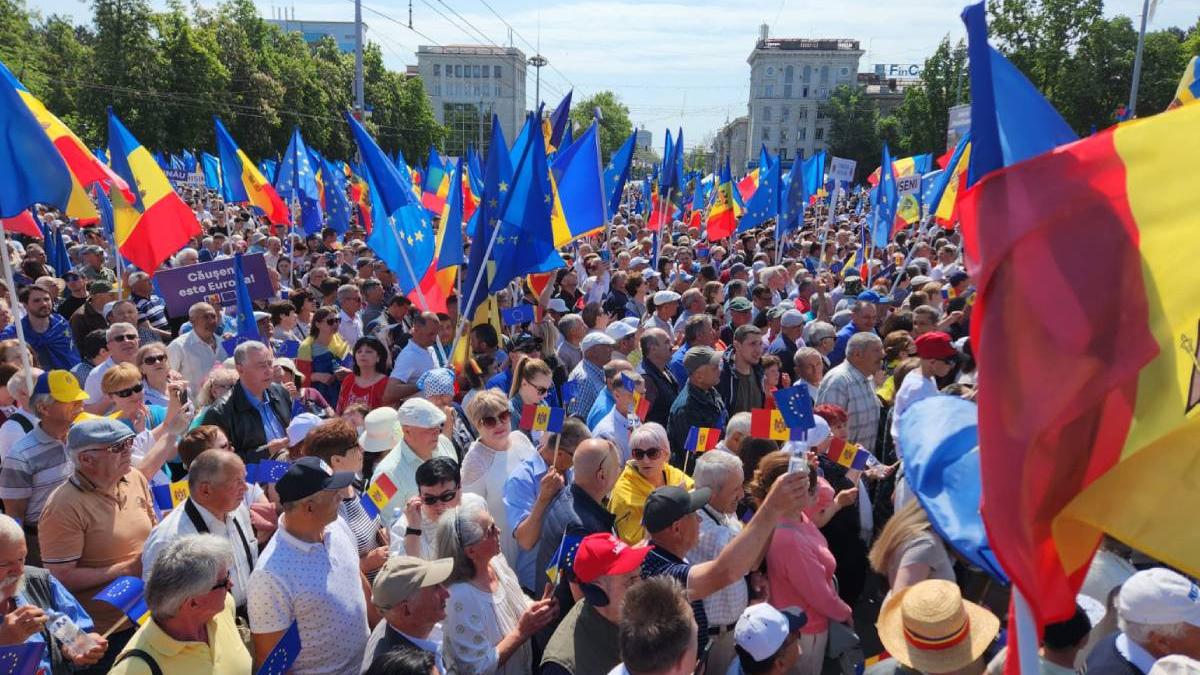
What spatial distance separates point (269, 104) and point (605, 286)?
37979 mm

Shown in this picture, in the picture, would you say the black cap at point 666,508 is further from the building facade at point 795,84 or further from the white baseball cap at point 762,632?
the building facade at point 795,84

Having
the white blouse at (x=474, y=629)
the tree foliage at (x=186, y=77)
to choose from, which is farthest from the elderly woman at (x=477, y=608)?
the tree foliage at (x=186, y=77)

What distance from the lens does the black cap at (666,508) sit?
3.49 metres

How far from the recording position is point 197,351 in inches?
285

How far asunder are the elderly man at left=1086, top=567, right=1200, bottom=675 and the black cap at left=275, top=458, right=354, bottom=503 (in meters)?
2.88

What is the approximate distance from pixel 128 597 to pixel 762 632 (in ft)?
7.36

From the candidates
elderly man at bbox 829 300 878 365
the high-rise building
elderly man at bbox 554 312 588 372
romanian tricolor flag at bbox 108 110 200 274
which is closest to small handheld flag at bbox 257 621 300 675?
elderly man at bbox 554 312 588 372

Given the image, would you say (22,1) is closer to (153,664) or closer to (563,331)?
(563,331)

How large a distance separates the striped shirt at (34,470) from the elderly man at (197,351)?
8.34 ft

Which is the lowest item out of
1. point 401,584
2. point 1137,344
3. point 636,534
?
point 636,534

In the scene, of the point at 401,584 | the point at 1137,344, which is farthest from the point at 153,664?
the point at 1137,344

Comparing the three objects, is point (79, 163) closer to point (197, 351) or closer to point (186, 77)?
point (197, 351)

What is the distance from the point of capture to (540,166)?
24.9 ft

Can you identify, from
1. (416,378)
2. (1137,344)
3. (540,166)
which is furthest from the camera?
(540,166)
